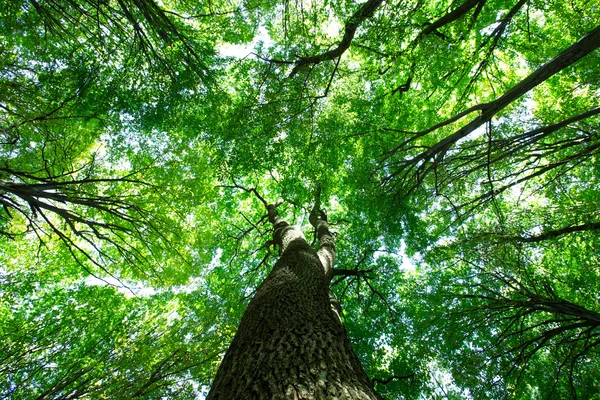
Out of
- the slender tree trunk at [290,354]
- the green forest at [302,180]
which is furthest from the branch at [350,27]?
the slender tree trunk at [290,354]

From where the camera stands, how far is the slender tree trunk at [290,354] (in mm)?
1637

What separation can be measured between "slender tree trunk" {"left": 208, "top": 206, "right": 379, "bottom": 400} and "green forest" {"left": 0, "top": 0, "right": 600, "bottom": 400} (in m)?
0.04

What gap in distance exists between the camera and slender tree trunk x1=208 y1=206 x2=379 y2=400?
1.64 m

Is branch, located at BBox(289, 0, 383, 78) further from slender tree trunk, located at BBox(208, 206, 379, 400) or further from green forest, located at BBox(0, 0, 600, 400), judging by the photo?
slender tree trunk, located at BBox(208, 206, 379, 400)

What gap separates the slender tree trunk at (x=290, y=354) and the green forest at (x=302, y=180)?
1.7 inches

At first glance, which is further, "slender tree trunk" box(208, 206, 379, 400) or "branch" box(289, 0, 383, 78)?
"branch" box(289, 0, 383, 78)

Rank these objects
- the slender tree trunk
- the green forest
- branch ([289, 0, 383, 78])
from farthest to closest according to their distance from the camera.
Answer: branch ([289, 0, 383, 78]), the green forest, the slender tree trunk

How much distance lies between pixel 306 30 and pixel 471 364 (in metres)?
6.72

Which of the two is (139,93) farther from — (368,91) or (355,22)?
(368,91)

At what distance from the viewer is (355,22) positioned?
4.63m

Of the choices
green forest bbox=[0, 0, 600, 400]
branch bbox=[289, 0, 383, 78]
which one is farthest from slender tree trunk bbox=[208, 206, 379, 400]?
branch bbox=[289, 0, 383, 78]

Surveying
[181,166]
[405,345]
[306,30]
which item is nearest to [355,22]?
[306,30]

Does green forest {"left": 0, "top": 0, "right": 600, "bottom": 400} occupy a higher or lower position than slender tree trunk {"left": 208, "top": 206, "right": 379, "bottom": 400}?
higher

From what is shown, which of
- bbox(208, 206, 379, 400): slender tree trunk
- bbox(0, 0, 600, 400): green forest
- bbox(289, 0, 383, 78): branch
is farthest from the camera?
bbox(289, 0, 383, 78): branch
